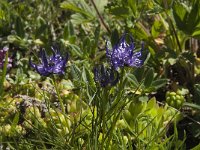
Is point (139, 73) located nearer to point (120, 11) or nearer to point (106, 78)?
point (120, 11)

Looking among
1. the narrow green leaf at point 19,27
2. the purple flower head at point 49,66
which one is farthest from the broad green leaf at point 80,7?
the purple flower head at point 49,66

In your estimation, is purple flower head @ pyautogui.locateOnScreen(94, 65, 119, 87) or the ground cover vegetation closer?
purple flower head @ pyautogui.locateOnScreen(94, 65, 119, 87)

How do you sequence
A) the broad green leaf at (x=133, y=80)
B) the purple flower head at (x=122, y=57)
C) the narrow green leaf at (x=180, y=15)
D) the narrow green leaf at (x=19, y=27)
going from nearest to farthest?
the purple flower head at (x=122, y=57)
the broad green leaf at (x=133, y=80)
the narrow green leaf at (x=180, y=15)
the narrow green leaf at (x=19, y=27)

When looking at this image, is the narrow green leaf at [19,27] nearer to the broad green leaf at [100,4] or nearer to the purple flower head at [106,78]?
the broad green leaf at [100,4]

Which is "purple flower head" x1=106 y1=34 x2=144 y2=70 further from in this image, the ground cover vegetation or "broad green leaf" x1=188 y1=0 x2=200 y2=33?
"broad green leaf" x1=188 y1=0 x2=200 y2=33

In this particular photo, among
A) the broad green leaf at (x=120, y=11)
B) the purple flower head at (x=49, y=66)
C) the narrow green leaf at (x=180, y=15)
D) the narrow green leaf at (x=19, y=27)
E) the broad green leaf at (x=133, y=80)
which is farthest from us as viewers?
the narrow green leaf at (x=19, y=27)

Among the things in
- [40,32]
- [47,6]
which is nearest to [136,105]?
[40,32]

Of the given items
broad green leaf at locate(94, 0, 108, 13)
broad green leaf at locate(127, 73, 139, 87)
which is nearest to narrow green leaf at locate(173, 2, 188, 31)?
broad green leaf at locate(127, 73, 139, 87)

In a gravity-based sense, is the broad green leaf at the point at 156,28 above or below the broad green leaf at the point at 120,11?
below

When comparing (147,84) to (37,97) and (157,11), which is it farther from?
(37,97)

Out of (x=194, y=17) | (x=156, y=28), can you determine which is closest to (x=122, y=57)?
(x=194, y=17)

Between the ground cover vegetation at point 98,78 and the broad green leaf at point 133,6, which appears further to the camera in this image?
the broad green leaf at point 133,6
